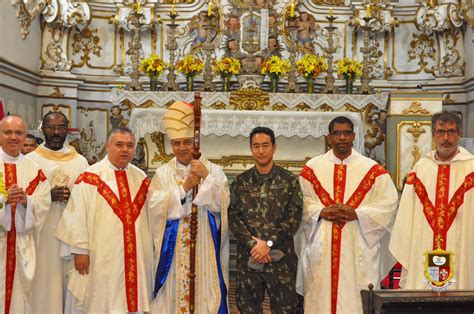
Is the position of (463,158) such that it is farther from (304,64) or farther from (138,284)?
(304,64)

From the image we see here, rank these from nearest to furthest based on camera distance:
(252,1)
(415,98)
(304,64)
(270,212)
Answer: (270,212)
(415,98)
(304,64)
(252,1)

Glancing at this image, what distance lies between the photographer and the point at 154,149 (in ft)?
34.1

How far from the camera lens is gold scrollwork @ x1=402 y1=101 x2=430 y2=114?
10061 millimetres

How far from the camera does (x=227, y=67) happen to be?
10.8 metres

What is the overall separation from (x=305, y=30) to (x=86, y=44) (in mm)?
3396

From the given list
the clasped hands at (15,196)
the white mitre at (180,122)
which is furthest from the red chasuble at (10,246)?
the white mitre at (180,122)

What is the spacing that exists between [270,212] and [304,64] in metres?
5.89

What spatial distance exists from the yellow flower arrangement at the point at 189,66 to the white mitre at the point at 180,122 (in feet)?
17.4

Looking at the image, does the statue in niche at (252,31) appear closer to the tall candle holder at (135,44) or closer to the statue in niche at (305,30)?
the statue in niche at (305,30)

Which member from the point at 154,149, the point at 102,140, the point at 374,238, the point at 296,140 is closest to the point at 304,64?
the point at 296,140

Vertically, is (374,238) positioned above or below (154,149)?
below

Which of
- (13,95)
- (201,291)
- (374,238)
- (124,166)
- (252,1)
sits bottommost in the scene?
(201,291)

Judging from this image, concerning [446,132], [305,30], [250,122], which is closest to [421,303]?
[446,132]

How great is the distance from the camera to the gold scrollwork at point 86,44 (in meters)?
12.2
